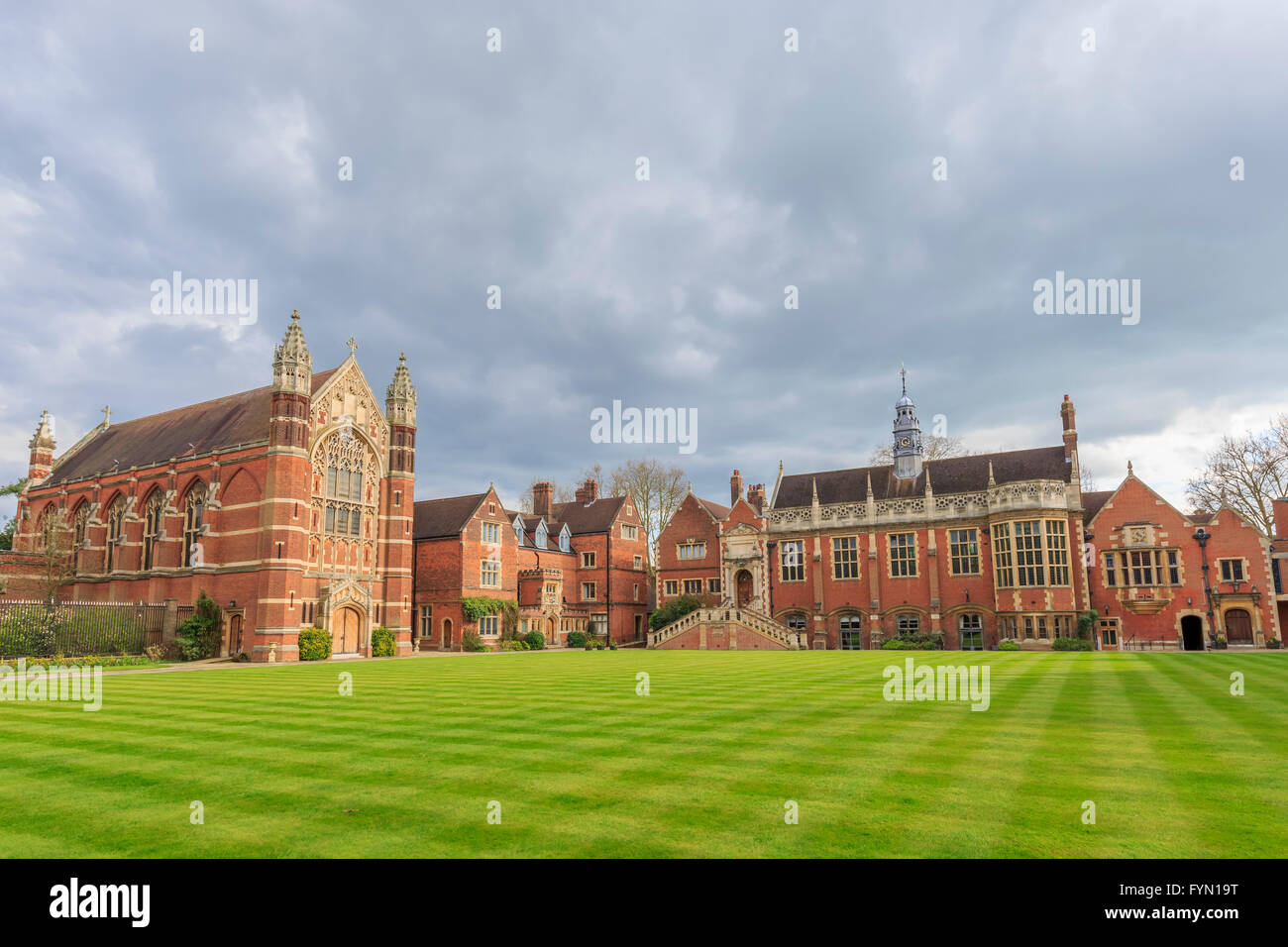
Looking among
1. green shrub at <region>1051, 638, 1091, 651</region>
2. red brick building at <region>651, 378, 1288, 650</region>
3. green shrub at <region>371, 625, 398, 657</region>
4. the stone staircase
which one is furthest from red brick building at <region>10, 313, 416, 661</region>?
green shrub at <region>1051, 638, 1091, 651</region>

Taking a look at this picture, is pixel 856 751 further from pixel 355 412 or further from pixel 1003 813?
pixel 355 412

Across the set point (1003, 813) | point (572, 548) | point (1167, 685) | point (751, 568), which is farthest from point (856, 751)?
point (572, 548)

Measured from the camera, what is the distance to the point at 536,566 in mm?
58688

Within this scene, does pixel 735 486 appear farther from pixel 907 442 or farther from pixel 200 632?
pixel 200 632

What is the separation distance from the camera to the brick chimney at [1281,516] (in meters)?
43.5

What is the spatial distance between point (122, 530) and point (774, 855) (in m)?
52.8

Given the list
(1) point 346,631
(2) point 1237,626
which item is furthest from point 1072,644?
(1) point 346,631

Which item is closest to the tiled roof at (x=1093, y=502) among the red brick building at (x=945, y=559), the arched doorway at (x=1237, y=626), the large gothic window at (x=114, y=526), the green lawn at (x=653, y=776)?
the red brick building at (x=945, y=559)

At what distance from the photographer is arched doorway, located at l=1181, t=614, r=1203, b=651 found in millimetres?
42031

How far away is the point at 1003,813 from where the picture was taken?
688cm

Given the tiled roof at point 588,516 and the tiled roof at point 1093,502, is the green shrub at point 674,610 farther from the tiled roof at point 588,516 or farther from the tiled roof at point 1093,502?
the tiled roof at point 1093,502

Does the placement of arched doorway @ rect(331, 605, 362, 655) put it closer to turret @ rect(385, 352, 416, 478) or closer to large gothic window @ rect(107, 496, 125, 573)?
turret @ rect(385, 352, 416, 478)

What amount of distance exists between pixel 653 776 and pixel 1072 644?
135 ft
